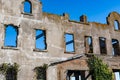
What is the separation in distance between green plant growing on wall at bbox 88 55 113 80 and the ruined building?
669 millimetres

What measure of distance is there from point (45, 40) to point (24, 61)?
3.09 metres

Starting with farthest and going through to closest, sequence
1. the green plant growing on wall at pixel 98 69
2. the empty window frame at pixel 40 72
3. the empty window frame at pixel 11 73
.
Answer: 1. the green plant growing on wall at pixel 98 69
2. the empty window frame at pixel 40 72
3. the empty window frame at pixel 11 73

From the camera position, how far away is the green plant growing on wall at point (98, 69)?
78.0 ft

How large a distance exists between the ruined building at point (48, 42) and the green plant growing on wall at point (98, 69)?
669 mm

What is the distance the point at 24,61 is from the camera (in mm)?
20641

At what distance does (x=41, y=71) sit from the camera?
69.2 feet

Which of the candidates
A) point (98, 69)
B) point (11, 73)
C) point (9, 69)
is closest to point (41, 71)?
point (11, 73)

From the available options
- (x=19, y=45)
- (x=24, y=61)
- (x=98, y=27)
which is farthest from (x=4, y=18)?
(x=98, y=27)

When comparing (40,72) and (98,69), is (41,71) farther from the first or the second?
(98,69)

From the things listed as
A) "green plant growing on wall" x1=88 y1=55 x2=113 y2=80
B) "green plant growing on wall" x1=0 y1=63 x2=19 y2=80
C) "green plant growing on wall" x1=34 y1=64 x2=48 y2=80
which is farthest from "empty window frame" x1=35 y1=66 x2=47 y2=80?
"green plant growing on wall" x1=88 y1=55 x2=113 y2=80

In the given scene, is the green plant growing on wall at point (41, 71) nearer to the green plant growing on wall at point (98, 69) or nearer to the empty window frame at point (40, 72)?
the empty window frame at point (40, 72)

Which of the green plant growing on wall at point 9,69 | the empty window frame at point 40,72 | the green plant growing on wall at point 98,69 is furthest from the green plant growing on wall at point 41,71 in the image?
the green plant growing on wall at point 98,69

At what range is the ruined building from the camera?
67.4ft

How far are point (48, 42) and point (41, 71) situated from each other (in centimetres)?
293
